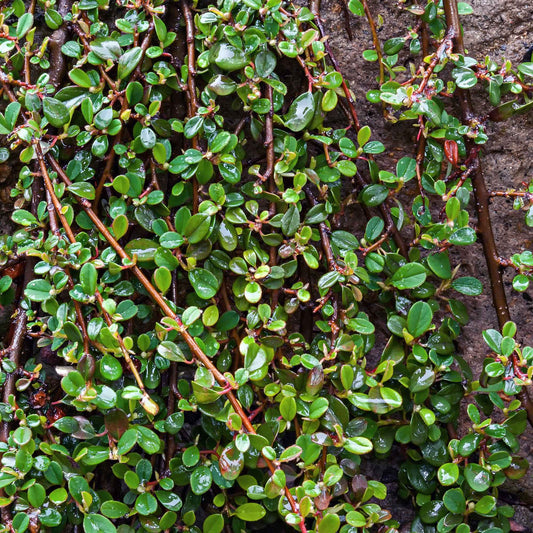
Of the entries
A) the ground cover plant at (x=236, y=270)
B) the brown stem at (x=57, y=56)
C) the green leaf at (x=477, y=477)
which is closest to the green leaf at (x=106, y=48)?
the ground cover plant at (x=236, y=270)

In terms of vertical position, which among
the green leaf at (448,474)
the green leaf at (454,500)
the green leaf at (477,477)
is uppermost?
the green leaf at (448,474)

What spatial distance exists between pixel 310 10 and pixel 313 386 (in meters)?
0.82

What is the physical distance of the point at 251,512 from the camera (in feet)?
3.49

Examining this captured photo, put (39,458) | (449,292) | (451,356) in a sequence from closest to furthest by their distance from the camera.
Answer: (39,458)
(451,356)
(449,292)

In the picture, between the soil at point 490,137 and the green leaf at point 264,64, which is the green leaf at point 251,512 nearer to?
the soil at point 490,137

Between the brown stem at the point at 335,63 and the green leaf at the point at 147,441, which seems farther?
the brown stem at the point at 335,63

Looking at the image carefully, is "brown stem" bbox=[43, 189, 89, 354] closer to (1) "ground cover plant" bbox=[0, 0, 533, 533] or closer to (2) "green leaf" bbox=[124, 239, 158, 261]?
(1) "ground cover plant" bbox=[0, 0, 533, 533]

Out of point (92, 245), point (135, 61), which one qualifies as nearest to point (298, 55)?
point (135, 61)

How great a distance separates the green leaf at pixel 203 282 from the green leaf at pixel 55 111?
1.28 feet

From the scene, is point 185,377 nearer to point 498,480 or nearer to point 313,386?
point 313,386

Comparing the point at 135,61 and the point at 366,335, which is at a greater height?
the point at 135,61

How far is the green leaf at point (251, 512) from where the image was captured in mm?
1057

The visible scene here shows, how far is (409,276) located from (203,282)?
423 millimetres

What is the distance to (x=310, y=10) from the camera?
1222mm
